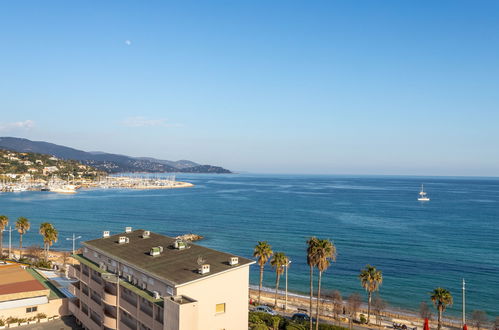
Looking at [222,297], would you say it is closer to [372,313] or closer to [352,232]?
[372,313]

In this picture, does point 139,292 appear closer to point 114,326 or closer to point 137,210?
point 114,326

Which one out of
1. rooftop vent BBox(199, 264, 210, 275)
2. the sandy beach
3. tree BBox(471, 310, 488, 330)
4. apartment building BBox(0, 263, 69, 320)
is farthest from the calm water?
rooftop vent BBox(199, 264, 210, 275)

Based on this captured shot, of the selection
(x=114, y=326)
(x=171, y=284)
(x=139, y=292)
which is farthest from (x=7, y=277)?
(x=171, y=284)

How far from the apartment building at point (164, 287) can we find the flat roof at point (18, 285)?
22.0 ft

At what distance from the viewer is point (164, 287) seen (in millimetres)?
25781

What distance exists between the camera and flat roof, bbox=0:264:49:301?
122ft

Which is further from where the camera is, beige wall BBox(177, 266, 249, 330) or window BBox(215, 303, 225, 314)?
window BBox(215, 303, 225, 314)

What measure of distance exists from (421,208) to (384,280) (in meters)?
112

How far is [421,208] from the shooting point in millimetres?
163250

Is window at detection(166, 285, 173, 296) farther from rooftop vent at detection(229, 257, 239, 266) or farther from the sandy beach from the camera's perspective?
the sandy beach

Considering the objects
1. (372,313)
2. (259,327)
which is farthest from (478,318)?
(259,327)

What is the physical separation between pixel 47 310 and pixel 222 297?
22.9m

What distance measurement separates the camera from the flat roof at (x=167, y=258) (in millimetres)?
26484

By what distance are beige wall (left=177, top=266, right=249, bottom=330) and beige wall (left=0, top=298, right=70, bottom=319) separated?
22.1 metres
